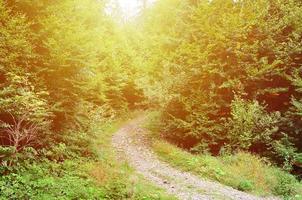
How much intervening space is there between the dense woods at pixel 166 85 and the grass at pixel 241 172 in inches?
23.3

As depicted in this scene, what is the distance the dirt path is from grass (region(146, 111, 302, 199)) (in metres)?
0.58

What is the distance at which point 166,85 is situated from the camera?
71.6 ft

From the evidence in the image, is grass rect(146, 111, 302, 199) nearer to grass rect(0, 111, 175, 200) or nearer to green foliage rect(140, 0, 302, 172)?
green foliage rect(140, 0, 302, 172)

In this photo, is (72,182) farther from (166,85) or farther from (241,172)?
(166,85)

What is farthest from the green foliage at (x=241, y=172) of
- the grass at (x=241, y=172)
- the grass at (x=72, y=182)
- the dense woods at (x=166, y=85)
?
the grass at (x=72, y=182)

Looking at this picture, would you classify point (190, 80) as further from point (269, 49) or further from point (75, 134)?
point (75, 134)

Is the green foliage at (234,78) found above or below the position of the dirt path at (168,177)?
above

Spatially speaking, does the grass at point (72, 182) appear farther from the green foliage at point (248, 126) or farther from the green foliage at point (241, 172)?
the green foliage at point (248, 126)

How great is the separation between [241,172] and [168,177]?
3.42 metres

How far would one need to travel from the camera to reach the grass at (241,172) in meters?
15.4

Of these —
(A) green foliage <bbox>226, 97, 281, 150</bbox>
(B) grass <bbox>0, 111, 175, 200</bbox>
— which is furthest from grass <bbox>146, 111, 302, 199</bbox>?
(B) grass <bbox>0, 111, 175, 200</bbox>

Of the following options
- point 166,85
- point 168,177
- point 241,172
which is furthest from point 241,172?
point 166,85

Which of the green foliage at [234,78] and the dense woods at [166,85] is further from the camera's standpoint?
the green foliage at [234,78]

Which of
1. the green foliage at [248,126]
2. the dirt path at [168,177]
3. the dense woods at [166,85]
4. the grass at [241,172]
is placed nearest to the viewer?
the dirt path at [168,177]
